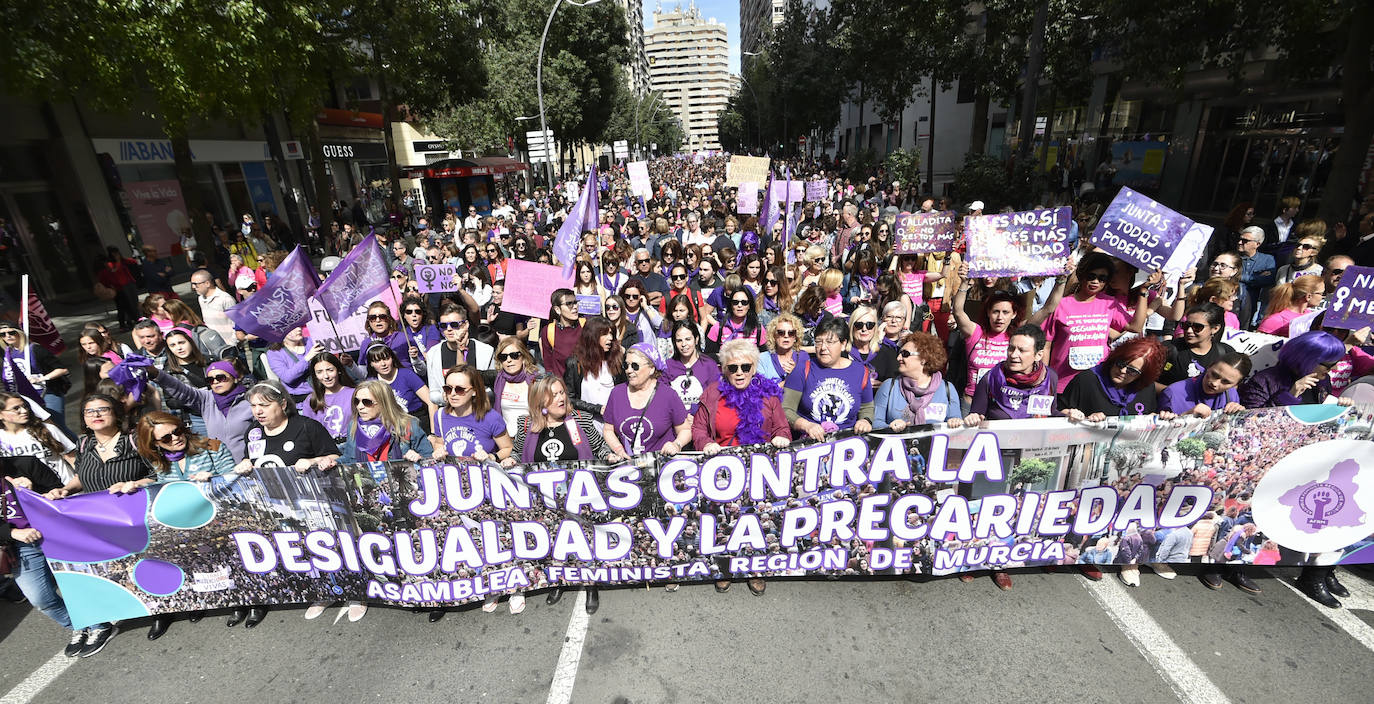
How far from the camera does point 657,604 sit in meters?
4.01

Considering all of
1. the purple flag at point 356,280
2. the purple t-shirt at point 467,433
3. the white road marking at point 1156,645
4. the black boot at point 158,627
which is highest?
the purple flag at point 356,280

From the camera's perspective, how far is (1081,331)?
4.73 m

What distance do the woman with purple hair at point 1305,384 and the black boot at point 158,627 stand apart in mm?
6790

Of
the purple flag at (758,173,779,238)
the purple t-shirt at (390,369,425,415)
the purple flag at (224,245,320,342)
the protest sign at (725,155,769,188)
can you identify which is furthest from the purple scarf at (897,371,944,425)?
the protest sign at (725,155,769,188)

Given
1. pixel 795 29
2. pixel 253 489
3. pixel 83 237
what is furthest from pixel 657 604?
pixel 795 29

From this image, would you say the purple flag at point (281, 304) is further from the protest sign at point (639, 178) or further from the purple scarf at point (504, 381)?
the protest sign at point (639, 178)

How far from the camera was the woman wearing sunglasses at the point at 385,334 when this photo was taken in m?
5.53

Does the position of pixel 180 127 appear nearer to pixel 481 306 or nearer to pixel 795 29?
pixel 481 306

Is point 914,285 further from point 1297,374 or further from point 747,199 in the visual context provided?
point 747,199

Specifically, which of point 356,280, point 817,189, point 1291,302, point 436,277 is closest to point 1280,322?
point 1291,302

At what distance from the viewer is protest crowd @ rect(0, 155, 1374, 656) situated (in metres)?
3.73

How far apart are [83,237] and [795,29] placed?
127 feet

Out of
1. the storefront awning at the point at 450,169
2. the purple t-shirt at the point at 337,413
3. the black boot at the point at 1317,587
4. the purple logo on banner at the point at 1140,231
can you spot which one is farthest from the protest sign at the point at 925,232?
the storefront awning at the point at 450,169

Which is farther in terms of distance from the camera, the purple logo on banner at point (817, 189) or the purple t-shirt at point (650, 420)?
the purple logo on banner at point (817, 189)
